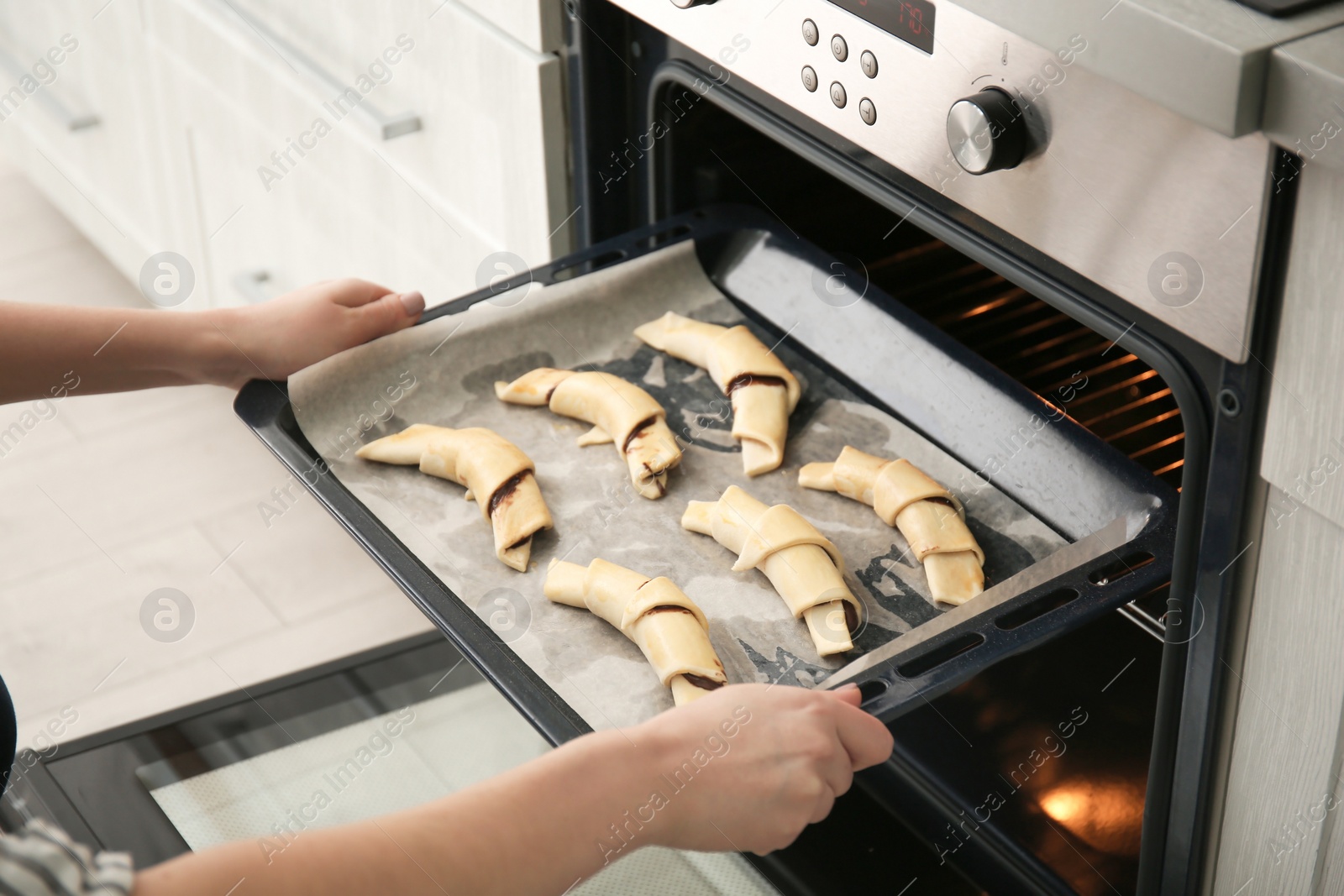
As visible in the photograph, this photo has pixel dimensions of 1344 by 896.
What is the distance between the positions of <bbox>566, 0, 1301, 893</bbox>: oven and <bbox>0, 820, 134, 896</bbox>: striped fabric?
15.9 inches

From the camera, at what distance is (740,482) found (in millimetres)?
1024

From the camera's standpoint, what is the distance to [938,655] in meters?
0.72

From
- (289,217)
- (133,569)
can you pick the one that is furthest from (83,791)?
(289,217)

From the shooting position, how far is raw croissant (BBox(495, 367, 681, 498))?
1.01 metres

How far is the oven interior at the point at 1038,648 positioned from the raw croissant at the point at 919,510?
→ 5.4 inches

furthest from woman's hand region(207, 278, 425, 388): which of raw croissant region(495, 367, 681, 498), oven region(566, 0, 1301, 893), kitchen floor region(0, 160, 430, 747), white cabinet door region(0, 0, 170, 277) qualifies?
white cabinet door region(0, 0, 170, 277)

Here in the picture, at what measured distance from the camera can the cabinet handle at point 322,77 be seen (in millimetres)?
1268

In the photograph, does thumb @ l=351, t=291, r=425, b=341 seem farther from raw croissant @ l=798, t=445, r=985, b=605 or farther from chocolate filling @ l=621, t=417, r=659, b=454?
raw croissant @ l=798, t=445, r=985, b=605

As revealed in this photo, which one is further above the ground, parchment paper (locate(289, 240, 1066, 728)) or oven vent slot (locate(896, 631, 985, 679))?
oven vent slot (locate(896, 631, 985, 679))

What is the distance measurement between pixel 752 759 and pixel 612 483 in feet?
1.22

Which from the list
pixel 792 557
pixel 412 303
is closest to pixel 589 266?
pixel 412 303

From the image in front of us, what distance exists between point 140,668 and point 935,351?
1.19 meters

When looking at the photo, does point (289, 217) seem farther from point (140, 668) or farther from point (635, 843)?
point (635, 843)

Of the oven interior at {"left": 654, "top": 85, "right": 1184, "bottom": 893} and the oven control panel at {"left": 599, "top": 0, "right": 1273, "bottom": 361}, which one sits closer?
the oven control panel at {"left": 599, "top": 0, "right": 1273, "bottom": 361}
